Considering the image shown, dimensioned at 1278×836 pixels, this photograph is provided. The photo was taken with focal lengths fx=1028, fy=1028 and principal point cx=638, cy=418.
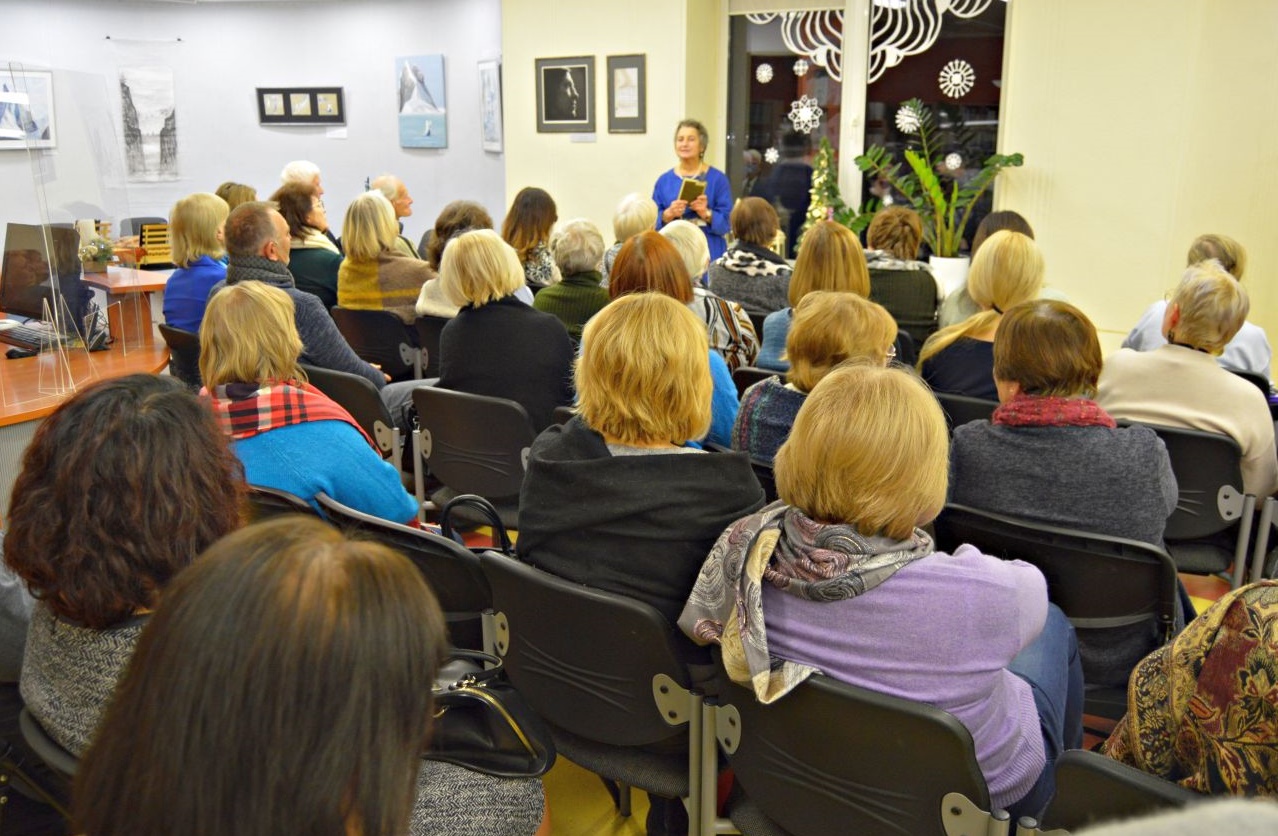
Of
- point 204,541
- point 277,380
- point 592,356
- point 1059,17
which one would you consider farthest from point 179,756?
point 1059,17

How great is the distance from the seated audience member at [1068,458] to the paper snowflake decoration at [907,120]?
5.31 metres

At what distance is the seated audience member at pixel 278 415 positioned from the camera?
247 centimetres

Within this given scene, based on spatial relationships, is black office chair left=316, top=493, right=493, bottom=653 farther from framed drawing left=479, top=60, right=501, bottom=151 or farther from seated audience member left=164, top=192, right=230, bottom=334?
framed drawing left=479, top=60, right=501, bottom=151

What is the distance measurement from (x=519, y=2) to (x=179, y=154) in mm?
4228

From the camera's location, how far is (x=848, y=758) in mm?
1552

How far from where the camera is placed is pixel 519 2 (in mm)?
8328

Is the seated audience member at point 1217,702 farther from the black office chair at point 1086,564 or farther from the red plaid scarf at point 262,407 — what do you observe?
the red plaid scarf at point 262,407

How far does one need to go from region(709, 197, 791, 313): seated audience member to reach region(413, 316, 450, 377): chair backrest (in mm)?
1260

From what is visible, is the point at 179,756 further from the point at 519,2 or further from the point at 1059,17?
the point at 519,2

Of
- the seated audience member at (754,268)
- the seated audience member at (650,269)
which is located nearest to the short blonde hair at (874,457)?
the seated audience member at (650,269)

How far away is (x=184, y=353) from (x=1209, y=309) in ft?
11.8

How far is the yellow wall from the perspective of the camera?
247 inches

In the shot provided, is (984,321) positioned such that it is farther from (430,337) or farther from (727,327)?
(430,337)

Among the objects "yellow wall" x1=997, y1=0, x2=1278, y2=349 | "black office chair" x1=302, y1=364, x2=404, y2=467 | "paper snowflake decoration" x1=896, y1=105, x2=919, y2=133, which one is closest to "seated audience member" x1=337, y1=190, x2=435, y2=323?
"black office chair" x1=302, y1=364, x2=404, y2=467
